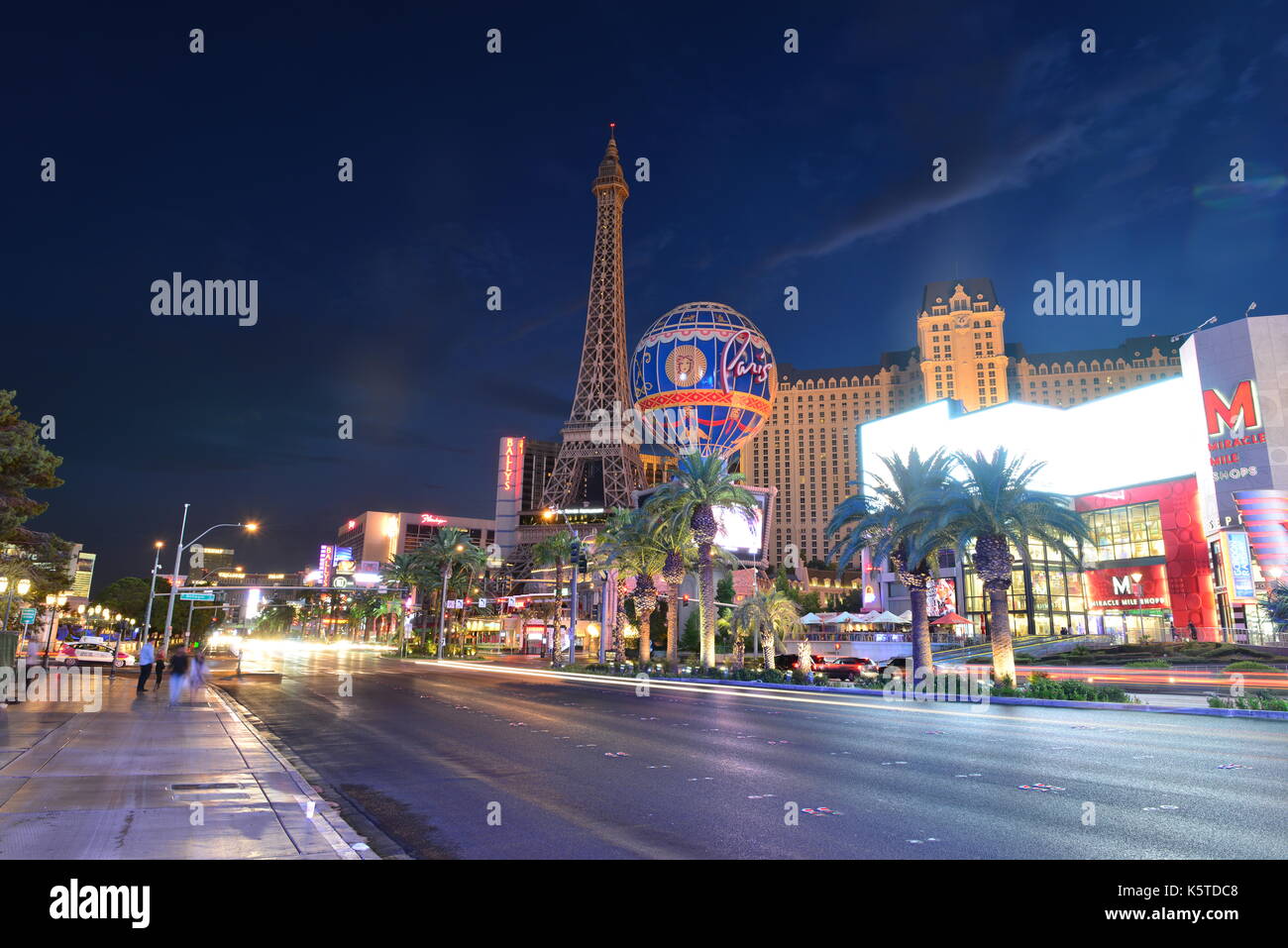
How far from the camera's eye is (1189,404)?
61500 mm

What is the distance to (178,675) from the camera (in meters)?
22.1

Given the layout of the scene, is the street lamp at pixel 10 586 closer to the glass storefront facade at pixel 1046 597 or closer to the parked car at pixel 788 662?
the parked car at pixel 788 662

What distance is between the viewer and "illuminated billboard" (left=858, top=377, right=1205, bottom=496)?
220ft

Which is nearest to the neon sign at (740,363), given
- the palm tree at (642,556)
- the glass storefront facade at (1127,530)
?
the palm tree at (642,556)

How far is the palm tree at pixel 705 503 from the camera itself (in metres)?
43.0

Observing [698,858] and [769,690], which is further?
[769,690]

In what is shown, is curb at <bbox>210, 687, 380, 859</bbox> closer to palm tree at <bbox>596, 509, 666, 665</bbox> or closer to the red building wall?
palm tree at <bbox>596, 509, 666, 665</bbox>

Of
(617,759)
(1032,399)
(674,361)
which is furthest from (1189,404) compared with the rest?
(1032,399)

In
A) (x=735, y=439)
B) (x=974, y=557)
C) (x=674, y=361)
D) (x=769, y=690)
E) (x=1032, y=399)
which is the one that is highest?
(x=1032, y=399)

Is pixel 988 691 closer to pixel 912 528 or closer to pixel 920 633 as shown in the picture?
pixel 920 633

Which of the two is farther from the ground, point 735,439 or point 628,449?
point 628,449

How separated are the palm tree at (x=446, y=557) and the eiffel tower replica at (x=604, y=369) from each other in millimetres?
41509
